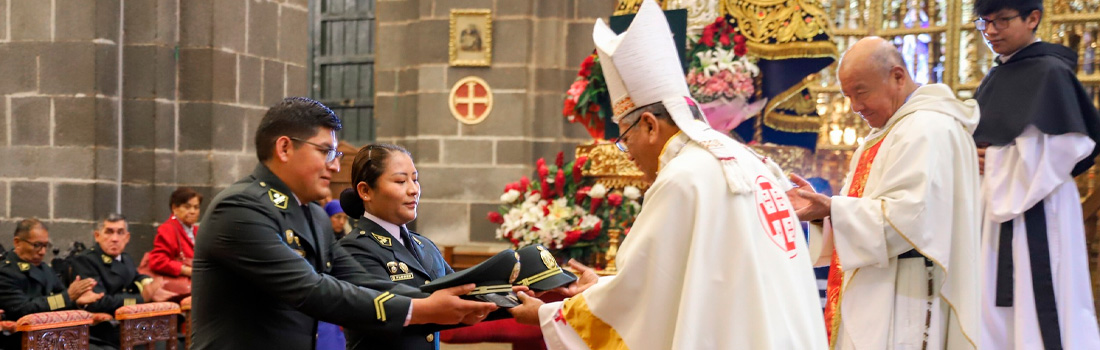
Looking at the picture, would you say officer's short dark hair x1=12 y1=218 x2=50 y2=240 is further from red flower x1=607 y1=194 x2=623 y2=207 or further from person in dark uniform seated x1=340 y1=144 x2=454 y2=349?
person in dark uniform seated x1=340 y1=144 x2=454 y2=349

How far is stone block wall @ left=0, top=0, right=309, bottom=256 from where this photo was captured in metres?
8.01

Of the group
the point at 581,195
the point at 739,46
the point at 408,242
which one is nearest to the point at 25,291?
the point at 581,195

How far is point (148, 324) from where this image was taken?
21.2 feet

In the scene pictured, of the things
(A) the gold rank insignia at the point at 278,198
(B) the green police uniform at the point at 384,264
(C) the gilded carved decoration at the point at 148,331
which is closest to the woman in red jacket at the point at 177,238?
(C) the gilded carved decoration at the point at 148,331

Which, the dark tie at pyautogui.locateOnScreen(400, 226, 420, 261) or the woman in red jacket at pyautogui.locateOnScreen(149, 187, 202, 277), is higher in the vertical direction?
the dark tie at pyautogui.locateOnScreen(400, 226, 420, 261)

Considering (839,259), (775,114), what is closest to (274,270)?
(839,259)

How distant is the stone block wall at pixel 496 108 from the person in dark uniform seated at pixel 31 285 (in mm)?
4228

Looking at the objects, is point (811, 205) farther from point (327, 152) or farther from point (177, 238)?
point (177, 238)

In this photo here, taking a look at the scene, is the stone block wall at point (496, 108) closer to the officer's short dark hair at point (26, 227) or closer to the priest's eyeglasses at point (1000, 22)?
the officer's short dark hair at point (26, 227)

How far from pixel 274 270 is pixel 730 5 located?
451 centimetres

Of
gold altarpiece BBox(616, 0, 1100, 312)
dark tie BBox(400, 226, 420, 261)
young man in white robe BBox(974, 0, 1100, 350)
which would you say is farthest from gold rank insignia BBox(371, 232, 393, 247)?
gold altarpiece BBox(616, 0, 1100, 312)

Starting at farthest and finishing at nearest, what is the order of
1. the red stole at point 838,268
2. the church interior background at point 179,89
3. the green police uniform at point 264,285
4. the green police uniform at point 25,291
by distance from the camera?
the church interior background at point 179,89
the green police uniform at point 25,291
the red stole at point 838,268
the green police uniform at point 264,285

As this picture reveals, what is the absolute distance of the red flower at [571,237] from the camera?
6.29 meters

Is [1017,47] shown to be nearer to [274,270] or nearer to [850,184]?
[850,184]
